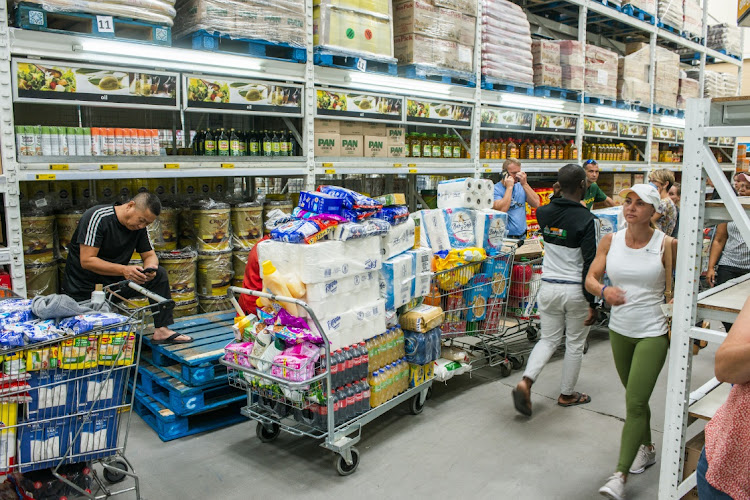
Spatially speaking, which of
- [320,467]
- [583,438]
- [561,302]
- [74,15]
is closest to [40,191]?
[74,15]

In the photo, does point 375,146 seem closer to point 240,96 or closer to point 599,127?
point 240,96

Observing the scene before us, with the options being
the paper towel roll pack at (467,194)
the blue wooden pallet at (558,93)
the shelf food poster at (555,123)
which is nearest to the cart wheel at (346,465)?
the paper towel roll pack at (467,194)

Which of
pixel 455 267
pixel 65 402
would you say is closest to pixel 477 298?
pixel 455 267

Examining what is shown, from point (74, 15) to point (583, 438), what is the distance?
4.90 meters

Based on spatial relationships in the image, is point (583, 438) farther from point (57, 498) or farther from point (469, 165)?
point (469, 165)

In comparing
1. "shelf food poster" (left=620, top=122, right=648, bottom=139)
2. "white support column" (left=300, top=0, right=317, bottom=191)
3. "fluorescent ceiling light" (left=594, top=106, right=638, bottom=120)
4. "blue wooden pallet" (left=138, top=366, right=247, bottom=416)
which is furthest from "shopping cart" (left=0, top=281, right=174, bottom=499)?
"shelf food poster" (left=620, top=122, right=648, bottom=139)

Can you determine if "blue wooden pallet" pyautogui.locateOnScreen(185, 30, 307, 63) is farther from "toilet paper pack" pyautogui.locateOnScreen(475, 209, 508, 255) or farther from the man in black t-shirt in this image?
"toilet paper pack" pyautogui.locateOnScreen(475, 209, 508, 255)

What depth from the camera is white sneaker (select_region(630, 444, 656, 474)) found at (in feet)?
11.9

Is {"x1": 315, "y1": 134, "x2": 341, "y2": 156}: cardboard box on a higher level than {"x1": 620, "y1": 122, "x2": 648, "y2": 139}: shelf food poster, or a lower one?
lower

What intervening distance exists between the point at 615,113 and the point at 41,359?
10363 mm

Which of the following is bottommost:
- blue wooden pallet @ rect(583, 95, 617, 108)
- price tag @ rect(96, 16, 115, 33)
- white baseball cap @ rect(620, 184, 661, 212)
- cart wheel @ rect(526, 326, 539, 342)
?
cart wheel @ rect(526, 326, 539, 342)

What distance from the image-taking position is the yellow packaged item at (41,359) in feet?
8.50

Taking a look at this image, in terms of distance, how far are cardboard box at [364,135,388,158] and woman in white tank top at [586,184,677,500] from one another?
12.2 feet

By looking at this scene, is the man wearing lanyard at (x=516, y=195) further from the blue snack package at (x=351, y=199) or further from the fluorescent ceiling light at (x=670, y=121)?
the fluorescent ceiling light at (x=670, y=121)
